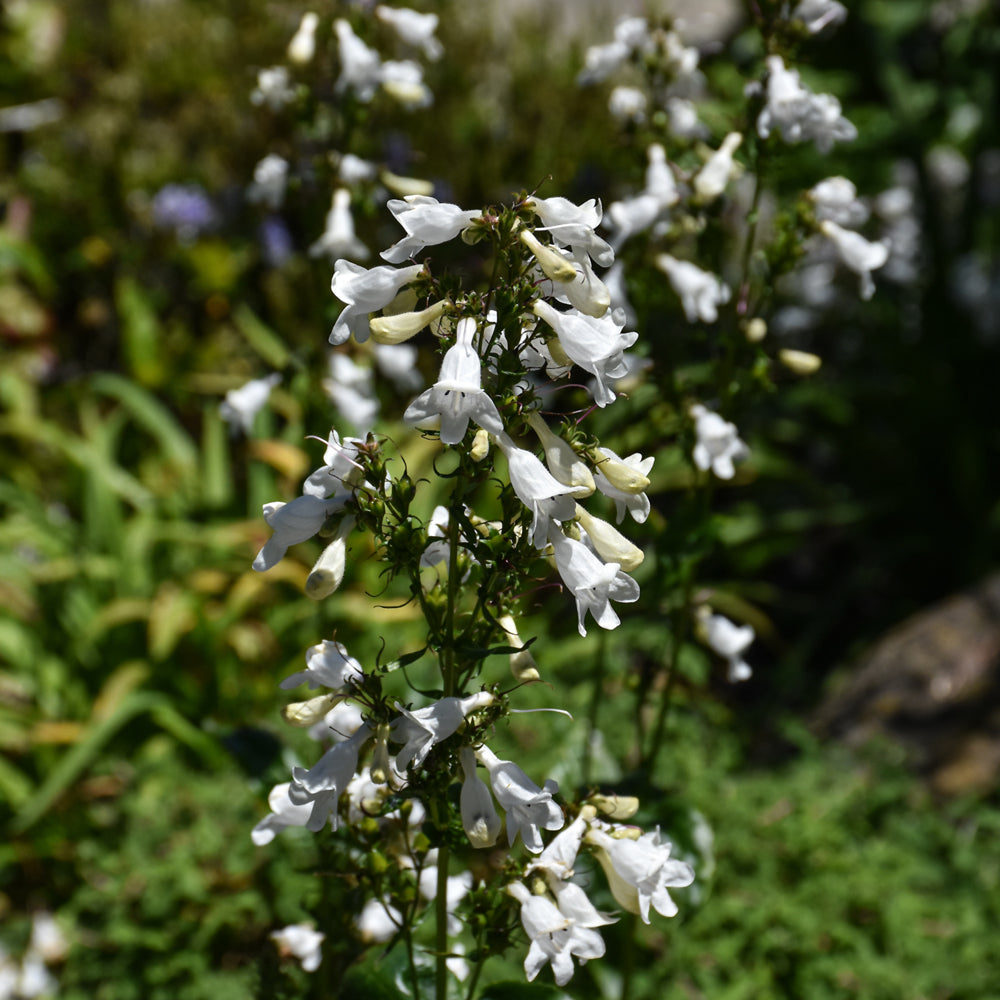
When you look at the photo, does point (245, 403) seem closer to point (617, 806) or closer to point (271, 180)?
point (271, 180)

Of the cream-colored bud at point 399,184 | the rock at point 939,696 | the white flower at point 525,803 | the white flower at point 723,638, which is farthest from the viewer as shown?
the rock at point 939,696

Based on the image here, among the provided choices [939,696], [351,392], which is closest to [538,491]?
[351,392]

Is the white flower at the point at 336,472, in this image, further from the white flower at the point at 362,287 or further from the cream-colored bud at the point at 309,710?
the cream-colored bud at the point at 309,710

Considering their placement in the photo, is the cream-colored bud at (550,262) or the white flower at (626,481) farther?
the white flower at (626,481)

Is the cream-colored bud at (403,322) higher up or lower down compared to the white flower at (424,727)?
higher up

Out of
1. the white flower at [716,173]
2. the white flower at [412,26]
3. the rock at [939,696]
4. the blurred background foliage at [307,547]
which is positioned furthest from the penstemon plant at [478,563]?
the rock at [939,696]

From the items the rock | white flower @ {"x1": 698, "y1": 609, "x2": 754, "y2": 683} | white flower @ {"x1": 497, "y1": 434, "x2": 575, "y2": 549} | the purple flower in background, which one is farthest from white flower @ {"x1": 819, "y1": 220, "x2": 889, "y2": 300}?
the purple flower in background

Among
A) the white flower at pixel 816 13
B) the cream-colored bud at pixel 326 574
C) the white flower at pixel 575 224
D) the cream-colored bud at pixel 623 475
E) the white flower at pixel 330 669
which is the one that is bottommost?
the white flower at pixel 330 669
